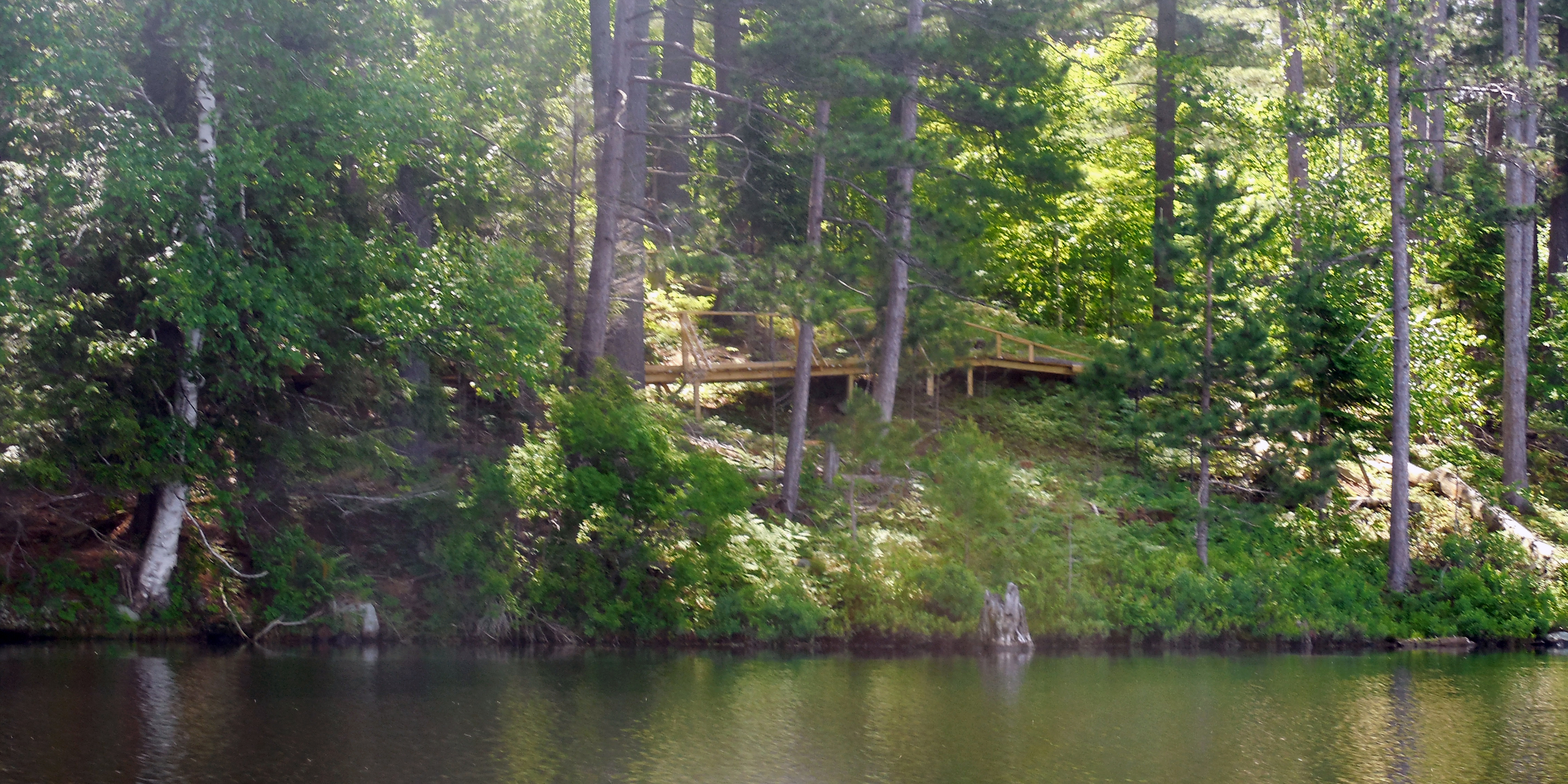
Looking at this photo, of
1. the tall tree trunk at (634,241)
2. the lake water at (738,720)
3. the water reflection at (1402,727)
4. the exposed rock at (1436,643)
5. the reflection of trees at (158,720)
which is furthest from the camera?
the tall tree trunk at (634,241)

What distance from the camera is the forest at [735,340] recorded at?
1495 cm

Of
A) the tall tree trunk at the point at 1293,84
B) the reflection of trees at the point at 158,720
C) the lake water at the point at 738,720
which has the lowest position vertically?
the reflection of trees at the point at 158,720

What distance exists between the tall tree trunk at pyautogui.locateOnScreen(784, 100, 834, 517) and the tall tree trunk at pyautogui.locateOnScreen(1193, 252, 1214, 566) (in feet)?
19.4

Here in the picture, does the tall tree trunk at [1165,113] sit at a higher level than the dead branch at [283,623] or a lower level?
higher

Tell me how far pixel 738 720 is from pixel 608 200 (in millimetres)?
9611

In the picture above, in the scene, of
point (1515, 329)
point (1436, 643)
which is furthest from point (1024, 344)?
point (1436, 643)

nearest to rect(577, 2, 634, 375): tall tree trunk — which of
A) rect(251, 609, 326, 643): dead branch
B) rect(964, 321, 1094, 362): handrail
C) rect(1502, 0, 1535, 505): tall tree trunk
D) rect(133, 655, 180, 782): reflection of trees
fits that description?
rect(251, 609, 326, 643): dead branch

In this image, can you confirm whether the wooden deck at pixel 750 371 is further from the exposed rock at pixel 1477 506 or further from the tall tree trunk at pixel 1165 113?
the exposed rock at pixel 1477 506

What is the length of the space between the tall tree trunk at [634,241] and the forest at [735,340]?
0.07 meters

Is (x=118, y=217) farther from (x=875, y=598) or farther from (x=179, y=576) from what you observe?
(x=875, y=598)

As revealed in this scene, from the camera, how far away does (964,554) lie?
58.9 feet

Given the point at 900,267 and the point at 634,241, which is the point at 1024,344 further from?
the point at 634,241

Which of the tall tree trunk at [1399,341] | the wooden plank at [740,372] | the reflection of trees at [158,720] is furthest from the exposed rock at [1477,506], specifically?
the reflection of trees at [158,720]

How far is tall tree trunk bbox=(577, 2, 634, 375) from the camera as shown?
18672mm
